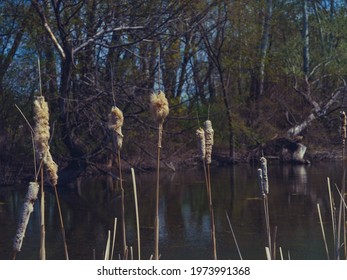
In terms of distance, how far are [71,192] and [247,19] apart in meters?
9.17

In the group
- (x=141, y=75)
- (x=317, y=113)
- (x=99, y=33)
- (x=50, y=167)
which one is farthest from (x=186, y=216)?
(x=317, y=113)

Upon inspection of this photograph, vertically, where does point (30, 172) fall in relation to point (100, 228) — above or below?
above

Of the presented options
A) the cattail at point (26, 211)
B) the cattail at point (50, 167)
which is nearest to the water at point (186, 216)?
the cattail at point (50, 167)

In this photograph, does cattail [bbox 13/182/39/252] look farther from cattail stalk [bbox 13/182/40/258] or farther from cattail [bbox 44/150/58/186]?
cattail [bbox 44/150/58/186]

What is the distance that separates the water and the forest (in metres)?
1.03

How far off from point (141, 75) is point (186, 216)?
185 inches

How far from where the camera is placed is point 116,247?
26.2 feet

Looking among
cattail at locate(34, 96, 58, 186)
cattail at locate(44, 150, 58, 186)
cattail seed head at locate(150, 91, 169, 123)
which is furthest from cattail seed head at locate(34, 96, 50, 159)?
cattail seed head at locate(150, 91, 169, 123)

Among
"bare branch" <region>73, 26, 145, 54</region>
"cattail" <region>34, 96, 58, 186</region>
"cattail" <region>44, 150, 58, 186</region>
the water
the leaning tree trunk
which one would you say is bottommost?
the water

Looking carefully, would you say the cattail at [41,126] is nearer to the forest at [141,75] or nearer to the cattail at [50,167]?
the cattail at [50,167]

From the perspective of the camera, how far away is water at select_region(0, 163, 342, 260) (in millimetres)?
7625

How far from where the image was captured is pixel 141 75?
45.4 feet

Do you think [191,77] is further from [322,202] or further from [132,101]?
[322,202]

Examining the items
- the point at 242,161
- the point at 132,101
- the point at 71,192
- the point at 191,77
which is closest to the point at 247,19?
the point at 191,77
